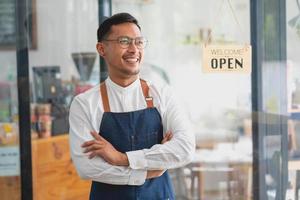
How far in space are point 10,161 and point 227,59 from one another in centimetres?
138

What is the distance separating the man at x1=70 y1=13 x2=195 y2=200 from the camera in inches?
64.1

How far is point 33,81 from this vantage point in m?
2.87

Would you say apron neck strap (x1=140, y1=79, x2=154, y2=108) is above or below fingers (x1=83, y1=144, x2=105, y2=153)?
above

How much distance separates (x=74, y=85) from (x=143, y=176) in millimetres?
1547

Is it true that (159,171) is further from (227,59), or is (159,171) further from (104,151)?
(227,59)

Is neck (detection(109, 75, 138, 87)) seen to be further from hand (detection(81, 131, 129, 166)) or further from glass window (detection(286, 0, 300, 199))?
glass window (detection(286, 0, 300, 199))

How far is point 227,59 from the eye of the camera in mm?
2475

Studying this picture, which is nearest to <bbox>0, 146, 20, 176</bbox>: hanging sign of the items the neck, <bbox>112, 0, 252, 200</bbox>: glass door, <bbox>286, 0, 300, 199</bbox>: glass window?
<bbox>112, 0, 252, 200</bbox>: glass door

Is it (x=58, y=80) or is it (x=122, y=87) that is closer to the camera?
(x=122, y=87)

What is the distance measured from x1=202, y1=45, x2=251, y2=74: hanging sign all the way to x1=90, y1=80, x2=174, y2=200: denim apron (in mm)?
879

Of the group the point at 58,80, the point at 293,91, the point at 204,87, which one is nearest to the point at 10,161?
the point at 58,80

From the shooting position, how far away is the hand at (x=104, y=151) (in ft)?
5.29

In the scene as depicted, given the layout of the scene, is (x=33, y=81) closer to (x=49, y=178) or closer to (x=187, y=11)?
(x=49, y=178)

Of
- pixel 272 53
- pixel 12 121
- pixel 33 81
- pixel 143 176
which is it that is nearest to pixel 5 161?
pixel 12 121
